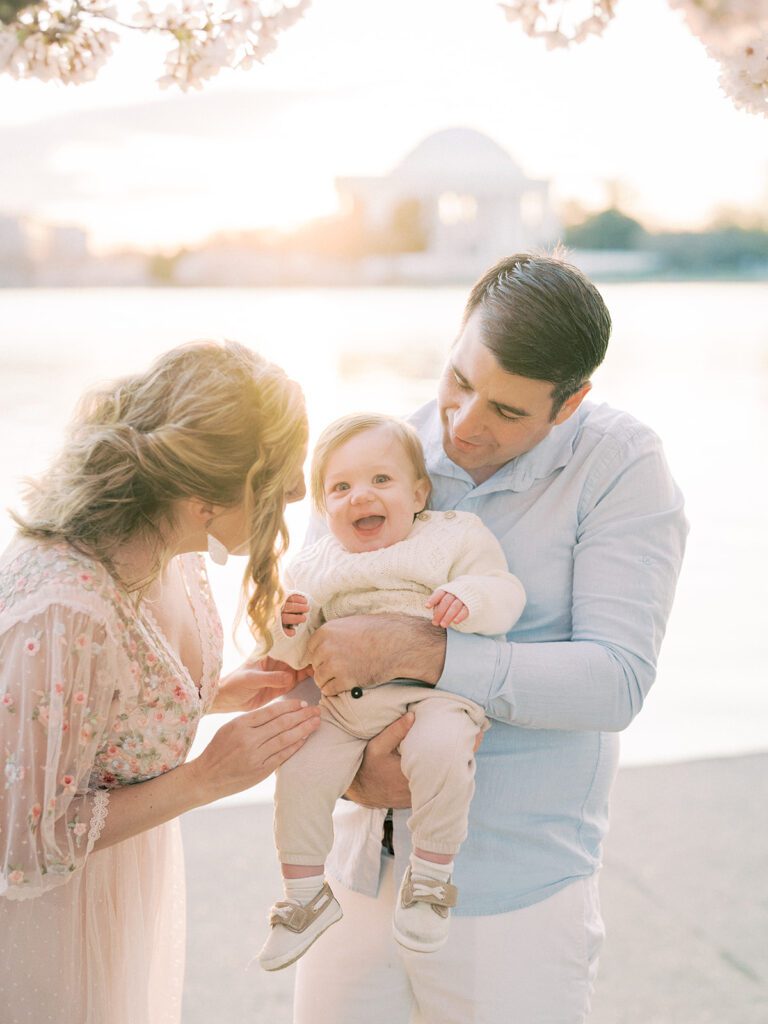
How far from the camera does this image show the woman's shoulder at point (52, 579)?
1346 millimetres

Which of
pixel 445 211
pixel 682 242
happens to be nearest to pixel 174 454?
pixel 445 211

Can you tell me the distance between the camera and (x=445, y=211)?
25.5 ft

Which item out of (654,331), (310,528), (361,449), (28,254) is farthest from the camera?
(654,331)

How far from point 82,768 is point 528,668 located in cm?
62

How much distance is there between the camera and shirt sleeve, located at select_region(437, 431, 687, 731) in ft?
4.82

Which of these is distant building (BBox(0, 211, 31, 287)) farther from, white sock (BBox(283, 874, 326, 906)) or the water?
white sock (BBox(283, 874, 326, 906))

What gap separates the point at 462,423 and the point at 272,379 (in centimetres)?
30

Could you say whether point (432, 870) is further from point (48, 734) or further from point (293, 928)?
point (48, 734)

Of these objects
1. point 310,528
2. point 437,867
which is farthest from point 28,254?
point 437,867

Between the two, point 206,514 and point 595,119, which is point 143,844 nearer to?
point 206,514

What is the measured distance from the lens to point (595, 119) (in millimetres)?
13055

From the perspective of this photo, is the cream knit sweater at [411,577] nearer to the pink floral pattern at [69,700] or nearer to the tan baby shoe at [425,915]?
the pink floral pattern at [69,700]

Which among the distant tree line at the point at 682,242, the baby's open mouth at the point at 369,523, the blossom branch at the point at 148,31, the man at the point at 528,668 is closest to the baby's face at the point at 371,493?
the baby's open mouth at the point at 369,523

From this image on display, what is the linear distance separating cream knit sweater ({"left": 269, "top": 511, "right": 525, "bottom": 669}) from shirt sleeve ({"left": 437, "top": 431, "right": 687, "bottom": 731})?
0.07m
